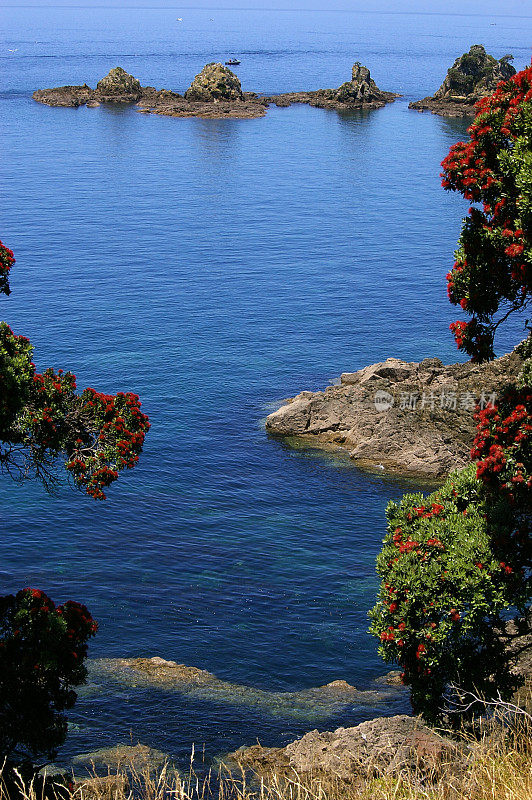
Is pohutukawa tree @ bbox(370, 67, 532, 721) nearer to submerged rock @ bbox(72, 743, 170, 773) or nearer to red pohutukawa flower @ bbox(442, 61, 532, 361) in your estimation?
red pohutukawa flower @ bbox(442, 61, 532, 361)

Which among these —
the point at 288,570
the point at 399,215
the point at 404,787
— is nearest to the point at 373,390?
the point at 288,570

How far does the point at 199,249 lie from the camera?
112062mm

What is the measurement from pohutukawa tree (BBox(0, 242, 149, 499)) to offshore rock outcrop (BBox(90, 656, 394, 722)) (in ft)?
46.1

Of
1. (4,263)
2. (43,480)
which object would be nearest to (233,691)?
(43,480)

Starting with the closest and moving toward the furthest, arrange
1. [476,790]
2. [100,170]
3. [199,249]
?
[476,790] → [199,249] → [100,170]

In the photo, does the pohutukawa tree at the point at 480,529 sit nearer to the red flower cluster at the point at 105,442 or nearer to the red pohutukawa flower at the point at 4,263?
the red flower cluster at the point at 105,442

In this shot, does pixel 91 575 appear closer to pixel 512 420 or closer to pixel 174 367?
pixel 512 420

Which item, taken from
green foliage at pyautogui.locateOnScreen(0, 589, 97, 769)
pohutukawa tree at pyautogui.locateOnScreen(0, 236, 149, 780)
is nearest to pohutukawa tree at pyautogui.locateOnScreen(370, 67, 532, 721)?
pohutukawa tree at pyautogui.locateOnScreen(0, 236, 149, 780)

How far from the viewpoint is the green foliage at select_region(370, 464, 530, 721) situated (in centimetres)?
2138

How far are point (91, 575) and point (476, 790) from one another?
33.7 meters

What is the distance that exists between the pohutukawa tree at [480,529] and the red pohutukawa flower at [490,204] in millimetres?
27

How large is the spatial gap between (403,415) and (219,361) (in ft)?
76.5

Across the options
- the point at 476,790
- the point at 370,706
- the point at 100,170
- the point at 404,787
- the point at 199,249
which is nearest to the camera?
the point at 476,790

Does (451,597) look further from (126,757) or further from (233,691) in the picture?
(233,691)
